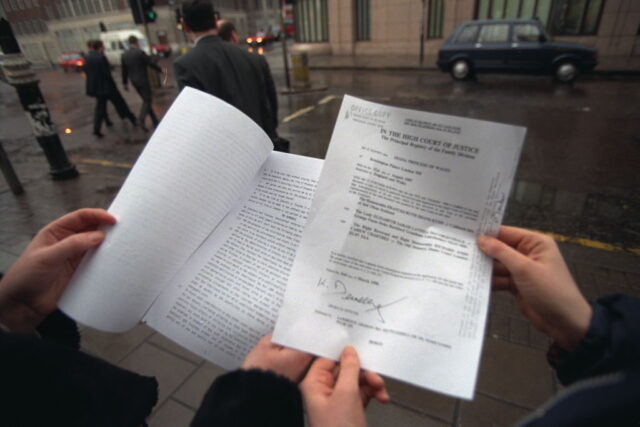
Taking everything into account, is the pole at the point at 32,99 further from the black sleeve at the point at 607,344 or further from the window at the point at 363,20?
the window at the point at 363,20

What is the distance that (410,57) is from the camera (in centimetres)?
1631

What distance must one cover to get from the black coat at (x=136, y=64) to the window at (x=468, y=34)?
27.4 feet

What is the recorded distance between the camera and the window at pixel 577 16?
1308 cm

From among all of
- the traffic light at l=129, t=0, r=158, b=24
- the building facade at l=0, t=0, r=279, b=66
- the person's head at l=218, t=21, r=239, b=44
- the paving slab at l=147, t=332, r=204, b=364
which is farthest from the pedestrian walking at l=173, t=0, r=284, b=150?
the traffic light at l=129, t=0, r=158, b=24

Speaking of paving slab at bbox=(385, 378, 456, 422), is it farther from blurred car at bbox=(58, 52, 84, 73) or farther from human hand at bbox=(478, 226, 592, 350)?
blurred car at bbox=(58, 52, 84, 73)

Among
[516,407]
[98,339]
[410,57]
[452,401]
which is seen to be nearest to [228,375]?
[452,401]

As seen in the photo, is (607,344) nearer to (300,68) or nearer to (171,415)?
(171,415)

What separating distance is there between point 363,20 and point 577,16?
29.6 ft

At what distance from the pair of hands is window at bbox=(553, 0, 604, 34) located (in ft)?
57.2

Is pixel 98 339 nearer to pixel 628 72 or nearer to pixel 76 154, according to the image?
pixel 76 154

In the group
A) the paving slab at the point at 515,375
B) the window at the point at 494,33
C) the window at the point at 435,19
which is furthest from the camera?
the window at the point at 435,19

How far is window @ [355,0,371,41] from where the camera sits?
17562mm

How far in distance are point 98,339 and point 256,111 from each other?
199cm

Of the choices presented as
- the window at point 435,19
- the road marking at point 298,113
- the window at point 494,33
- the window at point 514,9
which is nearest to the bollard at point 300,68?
the road marking at point 298,113
